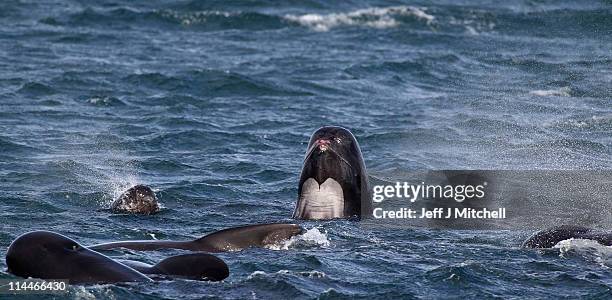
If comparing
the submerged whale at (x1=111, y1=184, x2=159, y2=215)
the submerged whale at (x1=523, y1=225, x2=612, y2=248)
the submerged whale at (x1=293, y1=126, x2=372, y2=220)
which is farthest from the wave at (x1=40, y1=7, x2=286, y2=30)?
the submerged whale at (x1=523, y1=225, x2=612, y2=248)

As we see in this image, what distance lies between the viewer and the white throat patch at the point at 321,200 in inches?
651

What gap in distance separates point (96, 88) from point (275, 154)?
22.2ft

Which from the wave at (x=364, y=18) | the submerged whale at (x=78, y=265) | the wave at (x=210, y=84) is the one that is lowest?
the submerged whale at (x=78, y=265)

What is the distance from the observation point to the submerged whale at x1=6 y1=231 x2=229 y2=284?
12.6 meters

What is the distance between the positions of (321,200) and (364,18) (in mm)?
22719

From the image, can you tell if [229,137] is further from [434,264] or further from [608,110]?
[434,264]

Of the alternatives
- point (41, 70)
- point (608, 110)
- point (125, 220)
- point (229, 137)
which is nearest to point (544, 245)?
point (125, 220)

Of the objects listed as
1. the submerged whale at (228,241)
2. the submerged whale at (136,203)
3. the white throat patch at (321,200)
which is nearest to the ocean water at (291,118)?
the submerged whale at (228,241)

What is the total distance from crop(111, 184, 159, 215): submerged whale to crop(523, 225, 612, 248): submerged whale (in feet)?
16.0

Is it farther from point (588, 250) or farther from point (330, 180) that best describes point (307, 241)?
point (588, 250)

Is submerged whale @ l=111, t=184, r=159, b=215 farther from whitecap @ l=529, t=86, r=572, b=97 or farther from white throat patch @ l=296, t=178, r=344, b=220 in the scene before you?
whitecap @ l=529, t=86, r=572, b=97

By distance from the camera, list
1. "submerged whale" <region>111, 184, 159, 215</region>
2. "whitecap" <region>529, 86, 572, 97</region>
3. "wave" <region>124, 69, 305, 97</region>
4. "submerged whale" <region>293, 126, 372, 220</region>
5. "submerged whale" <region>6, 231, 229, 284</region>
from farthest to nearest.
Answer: "wave" <region>124, 69, 305, 97</region>
"whitecap" <region>529, 86, 572, 97</region>
"submerged whale" <region>111, 184, 159, 215</region>
"submerged whale" <region>293, 126, 372, 220</region>
"submerged whale" <region>6, 231, 229, 284</region>

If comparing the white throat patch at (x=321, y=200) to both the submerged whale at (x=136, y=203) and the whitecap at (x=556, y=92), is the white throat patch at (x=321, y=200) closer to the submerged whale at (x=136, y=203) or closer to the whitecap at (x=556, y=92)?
the submerged whale at (x=136, y=203)

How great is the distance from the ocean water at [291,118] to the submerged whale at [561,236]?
191mm
